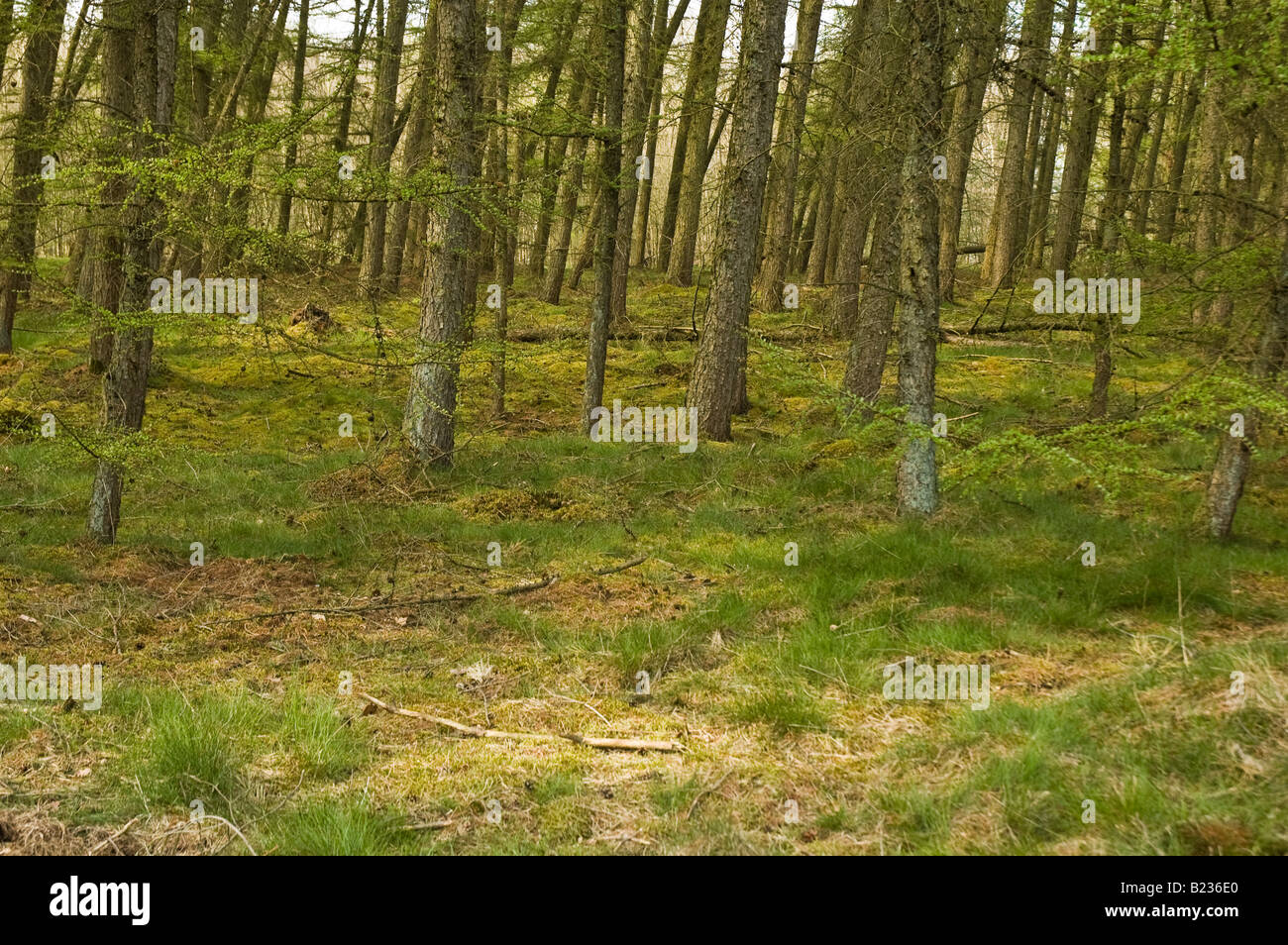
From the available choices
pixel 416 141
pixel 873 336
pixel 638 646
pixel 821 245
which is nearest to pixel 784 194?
pixel 821 245

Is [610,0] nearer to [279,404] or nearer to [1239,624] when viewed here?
[279,404]

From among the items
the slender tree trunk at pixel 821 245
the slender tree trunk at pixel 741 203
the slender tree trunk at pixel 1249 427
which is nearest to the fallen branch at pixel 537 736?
the slender tree trunk at pixel 1249 427

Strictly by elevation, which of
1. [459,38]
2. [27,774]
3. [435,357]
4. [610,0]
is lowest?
[27,774]

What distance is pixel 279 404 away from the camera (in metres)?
16.4

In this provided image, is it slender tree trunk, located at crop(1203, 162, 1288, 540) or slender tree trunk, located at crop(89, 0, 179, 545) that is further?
slender tree trunk, located at crop(89, 0, 179, 545)

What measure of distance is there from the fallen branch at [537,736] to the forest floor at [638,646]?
0.06 m

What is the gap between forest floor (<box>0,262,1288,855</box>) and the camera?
436 cm

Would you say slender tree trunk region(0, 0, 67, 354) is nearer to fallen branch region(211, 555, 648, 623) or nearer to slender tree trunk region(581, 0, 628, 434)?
fallen branch region(211, 555, 648, 623)

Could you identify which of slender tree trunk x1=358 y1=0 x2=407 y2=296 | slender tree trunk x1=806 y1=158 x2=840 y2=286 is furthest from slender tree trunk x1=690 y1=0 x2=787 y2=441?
slender tree trunk x1=806 y1=158 x2=840 y2=286

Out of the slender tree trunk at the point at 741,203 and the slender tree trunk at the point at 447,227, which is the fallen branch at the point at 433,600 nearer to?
the slender tree trunk at the point at 447,227

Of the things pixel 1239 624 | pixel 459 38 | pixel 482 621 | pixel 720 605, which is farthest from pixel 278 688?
pixel 459 38

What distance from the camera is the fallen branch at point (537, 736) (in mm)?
5348

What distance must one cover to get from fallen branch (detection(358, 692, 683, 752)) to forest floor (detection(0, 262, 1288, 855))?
0.19ft

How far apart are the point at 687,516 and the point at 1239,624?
542 centimetres
